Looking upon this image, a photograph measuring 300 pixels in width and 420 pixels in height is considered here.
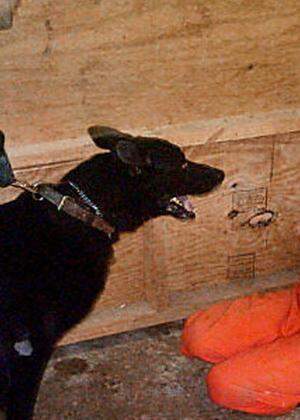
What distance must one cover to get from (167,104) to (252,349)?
0.81 meters

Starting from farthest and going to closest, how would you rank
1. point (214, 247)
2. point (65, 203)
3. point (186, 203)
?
point (214, 247) < point (186, 203) < point (65, 203)

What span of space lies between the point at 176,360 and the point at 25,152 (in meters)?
Result: 0.86

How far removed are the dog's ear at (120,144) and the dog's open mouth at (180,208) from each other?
20 centimetres

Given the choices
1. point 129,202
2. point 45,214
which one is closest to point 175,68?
point 129,202

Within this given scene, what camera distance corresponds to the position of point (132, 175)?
1.99 meters

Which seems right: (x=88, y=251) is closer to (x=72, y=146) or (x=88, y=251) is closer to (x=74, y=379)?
(x=72, y=146)

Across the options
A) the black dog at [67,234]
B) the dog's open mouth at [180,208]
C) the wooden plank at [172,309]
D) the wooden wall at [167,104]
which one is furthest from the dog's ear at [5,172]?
the wooden plank at [172,309]

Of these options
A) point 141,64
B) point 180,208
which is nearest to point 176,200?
point 180,208

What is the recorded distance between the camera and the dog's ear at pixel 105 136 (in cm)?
196

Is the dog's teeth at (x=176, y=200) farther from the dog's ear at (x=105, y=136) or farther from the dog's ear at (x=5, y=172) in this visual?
the dog's ear at (x=5, y=172)

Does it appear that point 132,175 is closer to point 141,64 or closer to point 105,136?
point 105,136

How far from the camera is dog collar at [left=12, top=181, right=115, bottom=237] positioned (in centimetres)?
179

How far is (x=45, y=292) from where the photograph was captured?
190cm

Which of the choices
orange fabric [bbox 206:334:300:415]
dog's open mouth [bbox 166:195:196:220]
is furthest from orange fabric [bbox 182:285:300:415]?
dog's open mouth [bbox 166:195:196:220]
